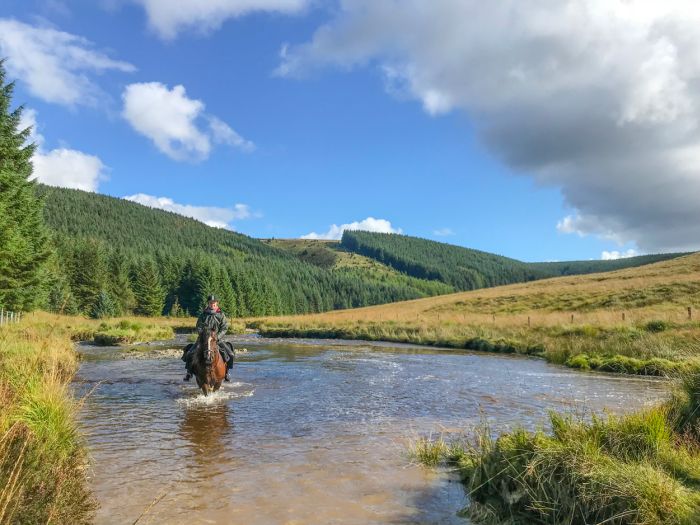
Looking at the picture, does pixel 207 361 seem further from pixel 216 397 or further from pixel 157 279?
pixel 157 279

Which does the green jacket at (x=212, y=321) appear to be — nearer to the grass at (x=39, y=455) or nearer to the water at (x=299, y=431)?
the water at (x=299, y=431)

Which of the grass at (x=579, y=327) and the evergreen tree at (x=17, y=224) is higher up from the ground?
the evergreen tree at (x=17, y=224)

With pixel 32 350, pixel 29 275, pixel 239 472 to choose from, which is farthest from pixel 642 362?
pixel 29 275

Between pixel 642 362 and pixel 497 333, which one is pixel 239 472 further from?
pixel 497 333

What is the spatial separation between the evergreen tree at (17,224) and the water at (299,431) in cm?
1282

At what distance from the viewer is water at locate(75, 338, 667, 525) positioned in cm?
694

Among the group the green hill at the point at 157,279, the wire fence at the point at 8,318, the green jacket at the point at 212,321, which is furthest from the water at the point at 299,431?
the green hill at the point at 157,279

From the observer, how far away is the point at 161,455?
9125mm

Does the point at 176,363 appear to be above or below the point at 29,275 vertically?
below

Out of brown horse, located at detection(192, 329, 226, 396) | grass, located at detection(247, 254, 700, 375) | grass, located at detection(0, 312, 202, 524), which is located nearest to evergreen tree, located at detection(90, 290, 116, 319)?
grass, located at detection(247, 254, 700, 375)

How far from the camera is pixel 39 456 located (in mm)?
6066

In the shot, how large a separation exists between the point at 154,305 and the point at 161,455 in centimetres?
8909

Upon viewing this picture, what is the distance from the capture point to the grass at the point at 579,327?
22.2m

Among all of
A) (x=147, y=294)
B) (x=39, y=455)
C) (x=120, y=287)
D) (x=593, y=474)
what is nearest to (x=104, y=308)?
(x=120, y=287)
